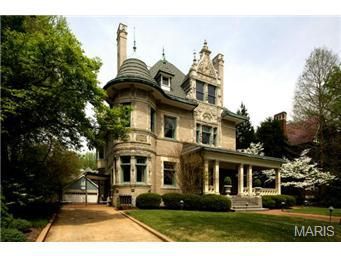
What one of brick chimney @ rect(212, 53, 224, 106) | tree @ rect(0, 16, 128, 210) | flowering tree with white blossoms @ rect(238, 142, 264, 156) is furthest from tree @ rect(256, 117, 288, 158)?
tree @ rect(0, 16, 128, 210)

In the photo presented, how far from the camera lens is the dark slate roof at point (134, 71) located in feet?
53.2

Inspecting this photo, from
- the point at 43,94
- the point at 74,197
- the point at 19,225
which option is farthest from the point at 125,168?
the point at 74,197

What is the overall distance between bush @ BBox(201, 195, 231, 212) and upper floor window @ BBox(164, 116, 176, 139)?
5180mm

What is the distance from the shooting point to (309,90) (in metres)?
20.2

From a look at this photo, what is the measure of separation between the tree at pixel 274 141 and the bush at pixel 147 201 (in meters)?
16.6

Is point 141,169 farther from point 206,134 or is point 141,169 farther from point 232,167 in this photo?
point 232,167

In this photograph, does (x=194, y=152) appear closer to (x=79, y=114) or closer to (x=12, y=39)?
(x=79, y=114)

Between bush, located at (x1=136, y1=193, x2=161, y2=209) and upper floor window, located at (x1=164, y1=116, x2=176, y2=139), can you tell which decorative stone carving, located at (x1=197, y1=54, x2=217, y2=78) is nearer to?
upper floor window, located at (x1=164, y1=116, x2=176, y2=139)

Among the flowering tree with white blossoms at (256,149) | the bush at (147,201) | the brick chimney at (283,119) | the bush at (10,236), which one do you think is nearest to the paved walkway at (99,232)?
the bush at (10,236)

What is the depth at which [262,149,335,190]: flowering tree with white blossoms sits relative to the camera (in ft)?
75.0

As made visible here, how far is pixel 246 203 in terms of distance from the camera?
17.8 m

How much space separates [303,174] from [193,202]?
44.3 ft

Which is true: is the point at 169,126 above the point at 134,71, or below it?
below

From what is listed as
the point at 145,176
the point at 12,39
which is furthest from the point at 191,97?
the point at 12,39
